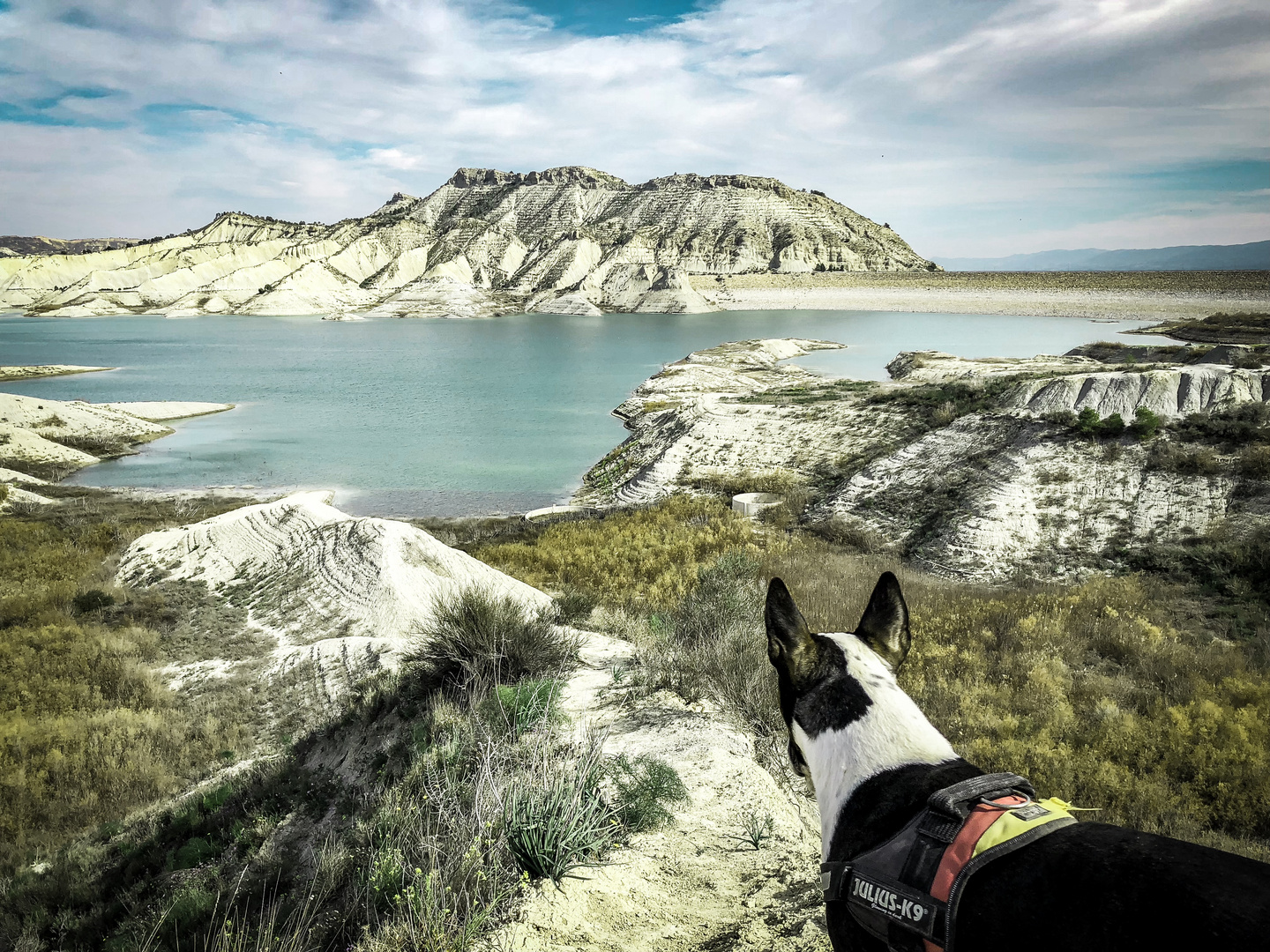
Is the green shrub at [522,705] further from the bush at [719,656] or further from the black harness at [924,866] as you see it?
the black harness at [924,866]

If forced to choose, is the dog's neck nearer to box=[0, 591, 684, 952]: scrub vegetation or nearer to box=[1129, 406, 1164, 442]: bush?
box=[0, 591, 684, 952]: scrub vegetation

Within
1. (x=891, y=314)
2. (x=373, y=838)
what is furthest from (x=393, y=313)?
(x=373, y=838)

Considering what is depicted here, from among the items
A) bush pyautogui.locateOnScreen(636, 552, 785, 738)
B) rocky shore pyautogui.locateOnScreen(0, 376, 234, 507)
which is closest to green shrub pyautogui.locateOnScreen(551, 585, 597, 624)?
bush pyautogui.locateOnScreen(636, 552, 785, 738)

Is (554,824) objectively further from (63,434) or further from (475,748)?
(63,434)

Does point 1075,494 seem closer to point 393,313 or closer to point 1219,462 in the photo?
point 1219,462

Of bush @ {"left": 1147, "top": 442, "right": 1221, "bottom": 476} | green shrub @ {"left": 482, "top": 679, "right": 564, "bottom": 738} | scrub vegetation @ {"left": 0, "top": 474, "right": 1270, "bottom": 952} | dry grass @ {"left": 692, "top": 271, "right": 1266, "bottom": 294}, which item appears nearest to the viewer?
scrub vegetation @ {"left": 0, "top": 474, "right": 1270, "bottom": 952}

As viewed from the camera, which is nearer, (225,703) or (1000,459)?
(225,703)

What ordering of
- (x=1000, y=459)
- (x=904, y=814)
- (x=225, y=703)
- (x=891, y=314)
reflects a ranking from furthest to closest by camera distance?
1. (x=891, y=314)
2. (x=1000, y=459)
3. (x=225, y=703)
4. (x=904, y=814)

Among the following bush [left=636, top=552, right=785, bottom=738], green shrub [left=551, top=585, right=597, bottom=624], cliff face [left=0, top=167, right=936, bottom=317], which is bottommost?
green shrub [left=551, top=585, right=597, bottom=624]
